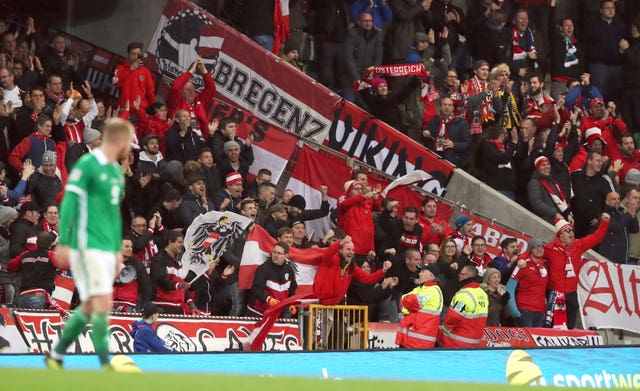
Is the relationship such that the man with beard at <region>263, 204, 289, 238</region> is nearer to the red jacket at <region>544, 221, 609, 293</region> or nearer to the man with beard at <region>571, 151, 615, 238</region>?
the red jacket at <region>544, 221, 609, 293</region>

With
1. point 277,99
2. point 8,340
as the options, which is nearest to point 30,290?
point 8,340

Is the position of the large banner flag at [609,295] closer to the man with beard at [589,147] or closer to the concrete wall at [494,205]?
the concrete wall at [494,205]

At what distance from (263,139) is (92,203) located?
10.8 meters

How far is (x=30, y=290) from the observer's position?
14.1 meters

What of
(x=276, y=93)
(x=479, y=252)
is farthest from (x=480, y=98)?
(x=479, y=252)

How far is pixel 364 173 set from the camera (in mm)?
19375

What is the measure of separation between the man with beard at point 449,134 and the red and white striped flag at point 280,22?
283cm

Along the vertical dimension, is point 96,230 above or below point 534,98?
below

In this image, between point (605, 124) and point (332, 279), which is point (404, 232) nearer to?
point (332, 279)

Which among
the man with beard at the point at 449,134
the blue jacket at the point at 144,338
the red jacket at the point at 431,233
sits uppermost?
the man with beard at the point at 449,134

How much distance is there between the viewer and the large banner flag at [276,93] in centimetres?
2028

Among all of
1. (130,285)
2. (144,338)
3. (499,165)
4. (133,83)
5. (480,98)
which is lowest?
(144,338)

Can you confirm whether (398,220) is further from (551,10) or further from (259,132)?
(551,10)

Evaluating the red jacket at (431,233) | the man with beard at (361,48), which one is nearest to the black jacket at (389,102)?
the man with beard at (361,48)
